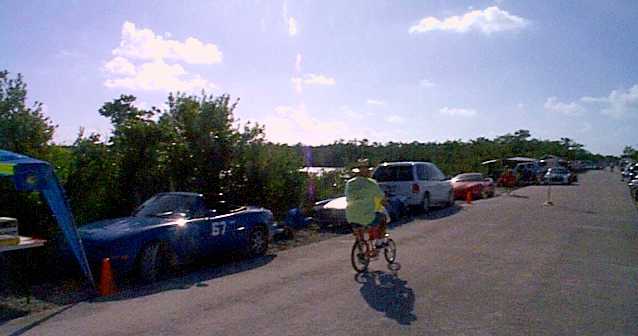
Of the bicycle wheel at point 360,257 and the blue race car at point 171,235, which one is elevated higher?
the blue race car at point 171,235

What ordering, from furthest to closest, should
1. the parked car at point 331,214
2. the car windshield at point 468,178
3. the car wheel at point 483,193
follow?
the car windshield at point 468,178, the car wheel at point 483,193, the parked car at point 331,214

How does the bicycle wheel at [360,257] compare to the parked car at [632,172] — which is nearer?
the bicycle wheel at [360,257]

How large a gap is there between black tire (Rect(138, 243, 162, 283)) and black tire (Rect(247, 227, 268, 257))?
2.61 meters

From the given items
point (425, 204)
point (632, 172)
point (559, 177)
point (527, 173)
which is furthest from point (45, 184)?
point (559, 177)

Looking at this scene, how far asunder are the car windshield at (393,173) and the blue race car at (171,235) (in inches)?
346

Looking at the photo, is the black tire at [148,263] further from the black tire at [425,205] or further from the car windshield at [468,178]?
the car windshield at [468,178]

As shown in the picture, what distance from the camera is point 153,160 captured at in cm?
1408

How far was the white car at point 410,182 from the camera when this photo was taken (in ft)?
66.4

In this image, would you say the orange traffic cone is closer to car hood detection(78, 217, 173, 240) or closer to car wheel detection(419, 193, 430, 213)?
car hood detection(78, 217, 173, 240)

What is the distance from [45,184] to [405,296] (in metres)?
5.18

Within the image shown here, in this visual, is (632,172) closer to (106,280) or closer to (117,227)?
(117,227)

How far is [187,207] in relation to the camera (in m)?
10.9

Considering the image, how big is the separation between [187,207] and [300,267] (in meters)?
2.32

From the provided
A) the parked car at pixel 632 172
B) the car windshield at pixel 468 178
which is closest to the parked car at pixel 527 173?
the parked car at pixel 632 172
